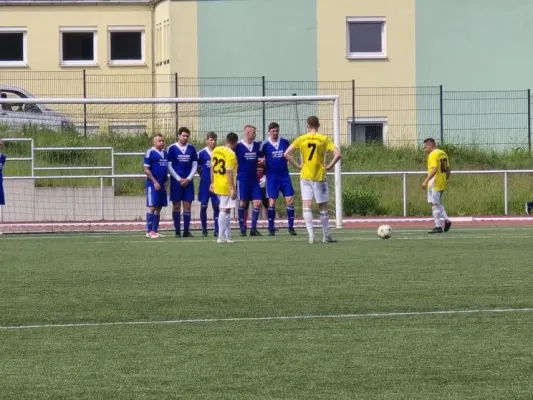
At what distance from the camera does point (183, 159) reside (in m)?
22.0

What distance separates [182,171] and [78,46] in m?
23.4

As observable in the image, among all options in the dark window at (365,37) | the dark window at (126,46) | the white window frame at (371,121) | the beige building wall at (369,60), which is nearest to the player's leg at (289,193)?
the white window frame at (371,121)

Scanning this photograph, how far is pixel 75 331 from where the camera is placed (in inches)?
390

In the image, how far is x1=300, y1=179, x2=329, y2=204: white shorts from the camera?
64.5 ft

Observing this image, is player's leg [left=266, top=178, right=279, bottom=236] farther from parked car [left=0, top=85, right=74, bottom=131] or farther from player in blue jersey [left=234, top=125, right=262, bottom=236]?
parked car [left=0, top=85, right=74, bottom=131]

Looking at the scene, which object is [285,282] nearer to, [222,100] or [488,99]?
[222,100]

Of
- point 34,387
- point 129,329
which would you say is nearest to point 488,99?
point 129,329

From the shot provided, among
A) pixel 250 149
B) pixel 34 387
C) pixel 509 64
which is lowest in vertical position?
pixel 34 387

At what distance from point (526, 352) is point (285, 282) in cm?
477

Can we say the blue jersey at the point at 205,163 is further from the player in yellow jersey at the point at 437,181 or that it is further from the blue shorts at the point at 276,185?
the player in yellow jersey at the point at 437,181

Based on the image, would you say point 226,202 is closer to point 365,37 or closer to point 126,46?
point 365,37

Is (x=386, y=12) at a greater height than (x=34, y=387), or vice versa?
(x=386, y=12)

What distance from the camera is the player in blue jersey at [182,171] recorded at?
22.0 m

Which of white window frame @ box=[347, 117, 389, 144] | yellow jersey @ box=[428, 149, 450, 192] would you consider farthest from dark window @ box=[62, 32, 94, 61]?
yellow jersey @ box=[428, 149, 450, 192]
